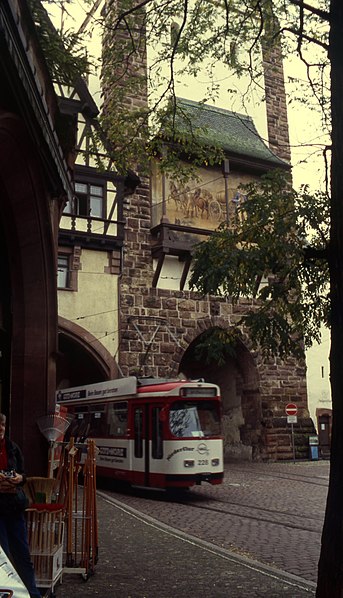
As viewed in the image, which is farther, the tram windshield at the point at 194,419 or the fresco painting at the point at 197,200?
the fresco painting at the point at 197,200

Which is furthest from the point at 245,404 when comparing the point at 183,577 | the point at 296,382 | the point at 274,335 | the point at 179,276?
the point at 183,577

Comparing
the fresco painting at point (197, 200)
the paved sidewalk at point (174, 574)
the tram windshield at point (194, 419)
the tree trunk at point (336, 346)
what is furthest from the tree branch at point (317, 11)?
the fresco painting at point (197, 200)

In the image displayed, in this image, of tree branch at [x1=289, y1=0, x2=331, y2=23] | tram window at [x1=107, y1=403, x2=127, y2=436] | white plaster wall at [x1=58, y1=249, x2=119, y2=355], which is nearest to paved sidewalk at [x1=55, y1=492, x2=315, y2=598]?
tree branch at [x1=289, y1=0, x2=331, y2=23]

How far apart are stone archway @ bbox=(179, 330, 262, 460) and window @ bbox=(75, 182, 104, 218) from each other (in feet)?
19.1

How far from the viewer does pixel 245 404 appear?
24.8 metres

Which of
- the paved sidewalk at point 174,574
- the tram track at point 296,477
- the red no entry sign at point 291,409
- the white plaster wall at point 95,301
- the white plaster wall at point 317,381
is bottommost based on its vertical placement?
the tram track at point 296,477

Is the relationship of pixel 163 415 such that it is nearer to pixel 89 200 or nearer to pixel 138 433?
pixel 138 433

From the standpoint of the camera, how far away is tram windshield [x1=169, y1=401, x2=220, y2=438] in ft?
44.7

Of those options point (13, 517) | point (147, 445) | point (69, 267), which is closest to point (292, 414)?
point (69, 267)

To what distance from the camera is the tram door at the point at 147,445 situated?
13664 mm

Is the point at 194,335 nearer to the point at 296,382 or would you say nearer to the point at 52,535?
the point at 296,382

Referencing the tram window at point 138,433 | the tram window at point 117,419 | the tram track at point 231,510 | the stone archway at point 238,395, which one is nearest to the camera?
the tram track at point 231,510

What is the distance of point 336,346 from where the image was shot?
14.5 ft

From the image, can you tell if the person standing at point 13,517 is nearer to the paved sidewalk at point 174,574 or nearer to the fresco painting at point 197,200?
the paved sidewalk at point 174,574
